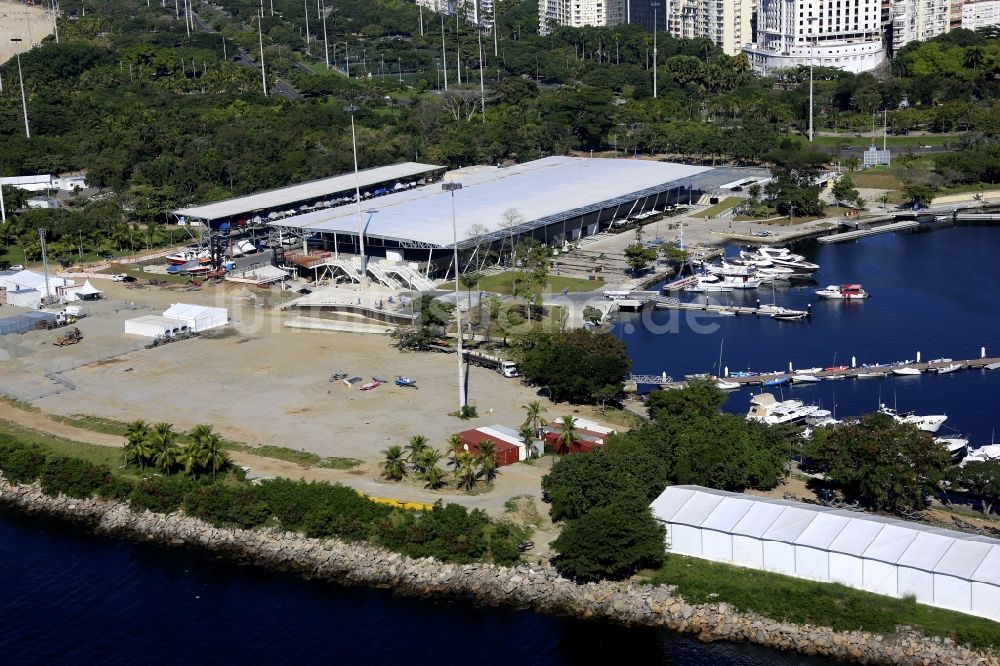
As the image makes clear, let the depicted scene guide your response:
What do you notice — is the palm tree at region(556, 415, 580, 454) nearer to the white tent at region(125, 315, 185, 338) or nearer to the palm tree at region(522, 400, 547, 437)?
the palm tree at region(522, 400, 547, 437)

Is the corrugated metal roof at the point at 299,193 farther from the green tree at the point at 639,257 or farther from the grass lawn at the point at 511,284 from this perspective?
the green tree at the point at 639,257

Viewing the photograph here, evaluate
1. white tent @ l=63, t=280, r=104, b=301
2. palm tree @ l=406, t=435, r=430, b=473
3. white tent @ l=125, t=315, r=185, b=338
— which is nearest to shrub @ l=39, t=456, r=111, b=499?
palm tree @ l=406, t=435, r=430, b=473

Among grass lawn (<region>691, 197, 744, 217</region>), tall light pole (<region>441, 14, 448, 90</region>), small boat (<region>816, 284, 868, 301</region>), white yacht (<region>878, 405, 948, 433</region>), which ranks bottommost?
white yacht (<region>878, 405, 948, 433</region>)

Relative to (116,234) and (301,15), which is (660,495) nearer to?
(116,234)

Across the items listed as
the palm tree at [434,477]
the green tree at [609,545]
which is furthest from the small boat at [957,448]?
the palm tree at [434,477]

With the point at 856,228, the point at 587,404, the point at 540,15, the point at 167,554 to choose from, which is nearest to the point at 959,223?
the point at 856,228

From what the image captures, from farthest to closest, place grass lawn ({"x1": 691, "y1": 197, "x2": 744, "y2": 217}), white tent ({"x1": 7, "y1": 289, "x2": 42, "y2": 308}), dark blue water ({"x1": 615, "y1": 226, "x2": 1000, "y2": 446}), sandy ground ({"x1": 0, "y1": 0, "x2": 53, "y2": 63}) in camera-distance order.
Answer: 1. sandy ground ({"x1": 0, "y1": 0, "x2": 53, "y2": 63})
2. grass lawn ({"x1": 691, "y1": 197, "x2": 744, "y2": 217})
3. white tent ({"x1": 7, "y1": 289, "x2": 42, "y2": 308})
4. dark blue water ({"x1": 615, "y1": 226, "x2": 1000, "y2": 446})

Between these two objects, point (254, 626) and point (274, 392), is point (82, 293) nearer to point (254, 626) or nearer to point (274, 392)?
point (274, 392)

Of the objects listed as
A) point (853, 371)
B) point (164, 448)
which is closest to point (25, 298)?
point (164, 448)
